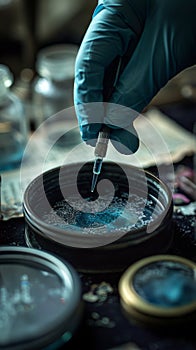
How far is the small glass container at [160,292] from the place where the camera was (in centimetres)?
76

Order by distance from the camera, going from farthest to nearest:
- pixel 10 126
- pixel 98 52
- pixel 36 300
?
pixel 10 126 < pixel 98 52 < pixel 36 300

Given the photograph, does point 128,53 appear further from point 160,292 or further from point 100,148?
point 160,292

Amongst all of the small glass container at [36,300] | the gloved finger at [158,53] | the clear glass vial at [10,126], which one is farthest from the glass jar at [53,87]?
the small glass container at [36,300]

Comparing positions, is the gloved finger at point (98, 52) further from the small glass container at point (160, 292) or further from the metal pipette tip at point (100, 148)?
the small glass container at point (160, 292)

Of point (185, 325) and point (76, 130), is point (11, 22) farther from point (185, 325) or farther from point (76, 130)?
point (185, 325)

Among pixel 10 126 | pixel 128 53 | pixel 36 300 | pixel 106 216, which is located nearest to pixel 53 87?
pixel 10 126

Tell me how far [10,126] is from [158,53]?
22.0 inches

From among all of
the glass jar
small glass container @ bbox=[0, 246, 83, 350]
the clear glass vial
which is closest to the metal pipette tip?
small glass container @ bbox=[0, 246, 83, 350]

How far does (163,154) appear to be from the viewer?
136 cm

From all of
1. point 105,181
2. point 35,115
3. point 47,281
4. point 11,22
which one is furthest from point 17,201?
point 11,22

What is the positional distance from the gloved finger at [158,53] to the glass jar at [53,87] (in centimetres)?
48

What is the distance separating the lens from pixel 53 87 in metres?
1.54

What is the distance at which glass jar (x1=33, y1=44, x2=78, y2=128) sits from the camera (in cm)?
152

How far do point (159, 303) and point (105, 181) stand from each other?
0.35 metres
